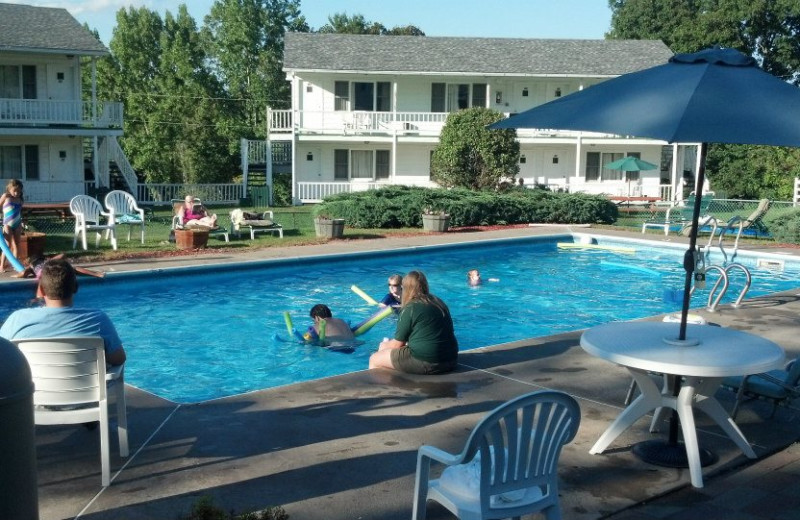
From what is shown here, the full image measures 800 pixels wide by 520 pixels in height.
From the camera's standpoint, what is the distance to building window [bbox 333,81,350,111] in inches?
1443

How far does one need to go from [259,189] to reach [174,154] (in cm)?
450

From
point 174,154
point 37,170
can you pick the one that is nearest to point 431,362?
point 37,170

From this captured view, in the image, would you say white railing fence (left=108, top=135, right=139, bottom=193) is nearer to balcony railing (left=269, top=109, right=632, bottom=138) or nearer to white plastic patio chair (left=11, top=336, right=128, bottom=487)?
balcony railing (left=269, top=109, right=632, bottom=138)

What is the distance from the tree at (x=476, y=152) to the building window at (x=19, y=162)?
46.0ft

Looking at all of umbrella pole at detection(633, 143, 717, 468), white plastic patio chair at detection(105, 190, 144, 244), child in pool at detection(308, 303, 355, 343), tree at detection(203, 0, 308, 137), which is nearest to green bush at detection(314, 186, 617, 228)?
white plastic patio chair at detection(105, 190, 144, 244)

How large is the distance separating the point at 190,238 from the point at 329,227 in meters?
3.83

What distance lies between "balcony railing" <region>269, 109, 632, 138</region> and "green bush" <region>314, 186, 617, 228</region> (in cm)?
839

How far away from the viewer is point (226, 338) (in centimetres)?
1215

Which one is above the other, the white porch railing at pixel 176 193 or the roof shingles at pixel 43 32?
the roof shingles at pixel 43 32

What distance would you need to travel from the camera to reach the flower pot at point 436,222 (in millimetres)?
22641

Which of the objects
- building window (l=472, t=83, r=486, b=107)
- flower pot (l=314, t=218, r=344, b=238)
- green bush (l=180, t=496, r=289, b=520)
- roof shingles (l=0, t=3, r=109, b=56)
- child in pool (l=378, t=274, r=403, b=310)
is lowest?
green bush (l=180, t=496, r=289, b=520)

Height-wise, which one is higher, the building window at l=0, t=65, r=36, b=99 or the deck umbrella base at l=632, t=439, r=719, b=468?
the building window at l=0, t=65, r=36, b=99

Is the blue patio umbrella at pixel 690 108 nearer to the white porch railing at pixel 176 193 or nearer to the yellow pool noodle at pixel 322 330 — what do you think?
the yellow pool noodle at pixel 322 330

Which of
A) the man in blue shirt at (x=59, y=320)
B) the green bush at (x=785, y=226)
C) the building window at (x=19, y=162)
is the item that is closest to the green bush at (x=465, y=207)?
the green bush at (x=785, y=226)
